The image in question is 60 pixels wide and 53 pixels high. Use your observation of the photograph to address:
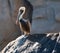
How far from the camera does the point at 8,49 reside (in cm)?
351

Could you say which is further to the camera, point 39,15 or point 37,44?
point 39,15

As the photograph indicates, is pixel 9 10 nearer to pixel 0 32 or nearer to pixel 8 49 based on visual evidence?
pixel 0 32

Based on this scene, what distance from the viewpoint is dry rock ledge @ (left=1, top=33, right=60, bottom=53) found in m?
2.98

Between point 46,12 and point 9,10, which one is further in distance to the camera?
point 9,10

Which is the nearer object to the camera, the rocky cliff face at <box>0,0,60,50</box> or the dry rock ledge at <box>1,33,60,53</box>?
the dry rock ledge at <box>1,33,60,53</box>

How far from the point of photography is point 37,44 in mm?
3113

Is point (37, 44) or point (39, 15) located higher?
point (37, 44)

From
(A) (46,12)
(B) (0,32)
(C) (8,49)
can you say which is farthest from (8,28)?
(C) (8,49)

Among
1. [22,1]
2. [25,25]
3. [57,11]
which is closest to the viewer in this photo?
[25,25]

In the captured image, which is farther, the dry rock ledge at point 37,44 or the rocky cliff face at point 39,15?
the rocky cliff face at point 39,15

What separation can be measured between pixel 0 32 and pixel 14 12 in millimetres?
765

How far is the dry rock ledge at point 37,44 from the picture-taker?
298cm

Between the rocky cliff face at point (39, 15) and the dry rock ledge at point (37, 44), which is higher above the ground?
the dry rock ledge at point (37, 44)

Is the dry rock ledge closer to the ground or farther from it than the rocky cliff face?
farther from it
